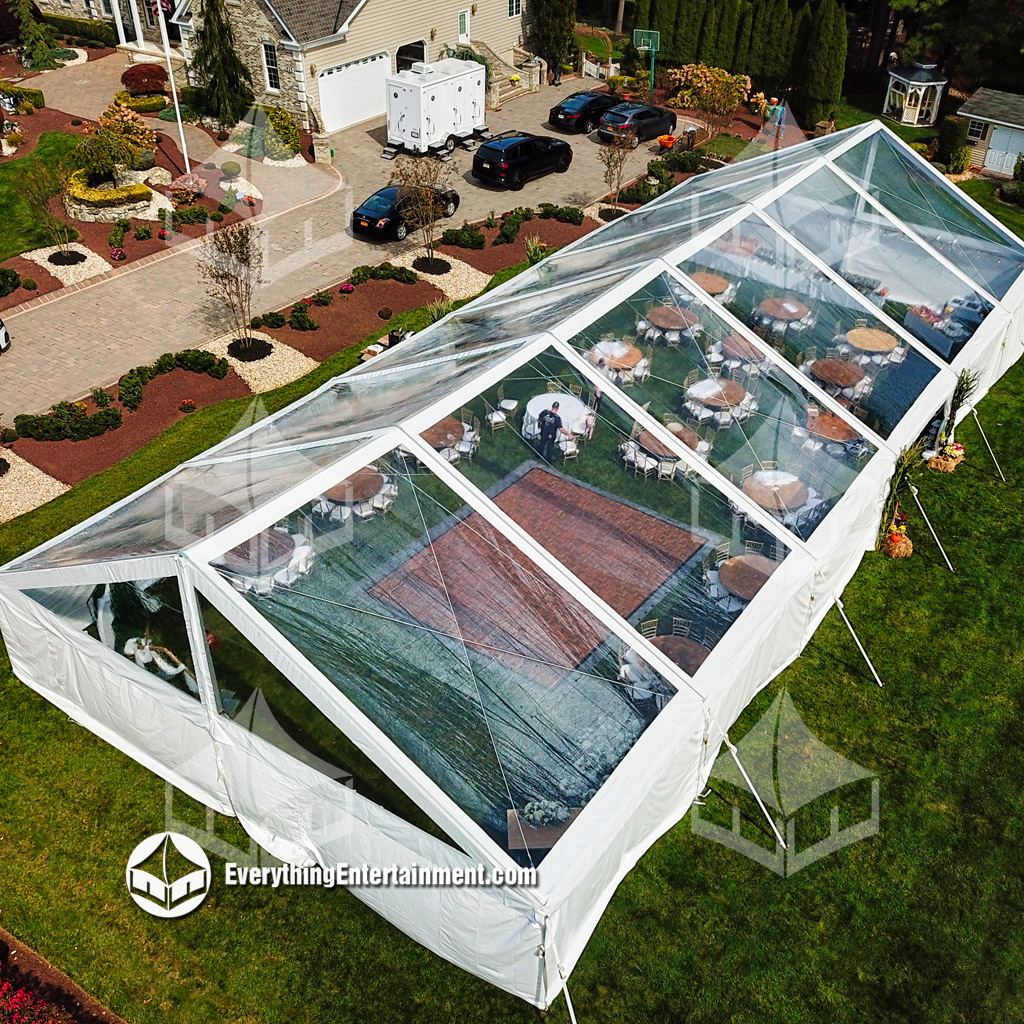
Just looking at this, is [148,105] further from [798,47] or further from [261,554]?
[261,554]

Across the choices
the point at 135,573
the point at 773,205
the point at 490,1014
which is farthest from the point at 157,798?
the point at 773,205

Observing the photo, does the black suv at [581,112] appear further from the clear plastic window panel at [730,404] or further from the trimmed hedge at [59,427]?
the trimmed hedge at [59,427]

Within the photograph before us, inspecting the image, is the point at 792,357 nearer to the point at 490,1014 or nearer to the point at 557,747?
the point at 557,747

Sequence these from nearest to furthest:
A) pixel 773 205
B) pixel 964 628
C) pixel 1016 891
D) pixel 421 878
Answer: pixel 421 878 < pixel 1016 891 < pixel 964 628 < pixel 773 205

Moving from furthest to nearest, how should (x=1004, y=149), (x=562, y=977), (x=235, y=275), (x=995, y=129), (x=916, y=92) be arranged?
1. (x=916, y=92)
2. (x=1004, y=149)
3. (x=995, y=129)
4. (x=235, y=275)
5. (x=562, y=977)

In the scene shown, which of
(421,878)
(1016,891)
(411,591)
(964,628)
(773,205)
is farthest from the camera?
(773,205)

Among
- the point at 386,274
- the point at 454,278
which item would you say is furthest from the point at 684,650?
the point at 386,274

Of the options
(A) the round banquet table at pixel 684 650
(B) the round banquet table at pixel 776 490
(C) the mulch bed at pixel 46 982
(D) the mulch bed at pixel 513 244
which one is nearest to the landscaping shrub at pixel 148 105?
(D) the mulch bed at pixel 513 244

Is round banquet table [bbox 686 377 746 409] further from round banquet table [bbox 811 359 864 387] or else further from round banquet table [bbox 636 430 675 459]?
round banquet table [bbox 811 359 864 387]
